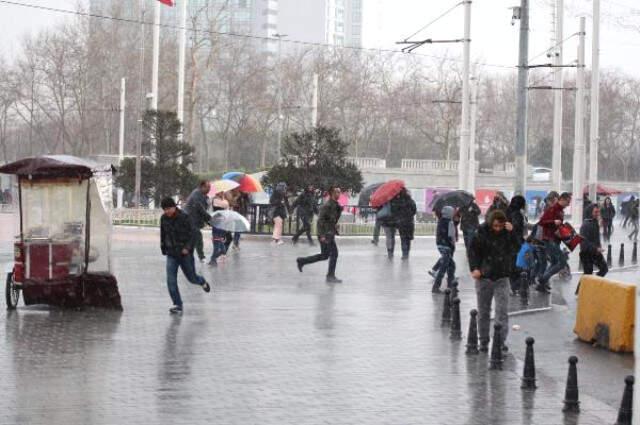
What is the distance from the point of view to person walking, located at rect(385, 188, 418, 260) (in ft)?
99.3

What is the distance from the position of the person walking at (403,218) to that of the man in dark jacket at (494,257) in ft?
53.2

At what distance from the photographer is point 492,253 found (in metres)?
13.7

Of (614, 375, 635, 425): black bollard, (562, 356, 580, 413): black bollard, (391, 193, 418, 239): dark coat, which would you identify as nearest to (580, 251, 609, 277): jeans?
(391, 193, 418, 239): dark coat

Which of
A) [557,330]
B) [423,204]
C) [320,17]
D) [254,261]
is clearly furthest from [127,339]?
[320,17]

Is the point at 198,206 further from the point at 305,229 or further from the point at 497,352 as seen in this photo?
the point at 305,229

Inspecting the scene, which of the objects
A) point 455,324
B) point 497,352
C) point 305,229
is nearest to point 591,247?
point 455,324

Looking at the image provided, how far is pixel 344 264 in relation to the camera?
27812mm

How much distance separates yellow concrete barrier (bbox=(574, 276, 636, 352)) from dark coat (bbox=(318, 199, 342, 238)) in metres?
7.41

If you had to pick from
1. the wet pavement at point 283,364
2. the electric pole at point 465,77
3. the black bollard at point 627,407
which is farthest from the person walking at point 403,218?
the black bollard at point 627,407

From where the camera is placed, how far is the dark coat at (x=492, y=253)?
13711 mm

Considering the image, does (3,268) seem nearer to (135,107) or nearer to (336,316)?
(336,316)

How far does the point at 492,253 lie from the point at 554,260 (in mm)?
8155

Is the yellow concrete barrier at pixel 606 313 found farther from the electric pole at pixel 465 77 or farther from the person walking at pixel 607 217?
the person walking at pixel 607 217

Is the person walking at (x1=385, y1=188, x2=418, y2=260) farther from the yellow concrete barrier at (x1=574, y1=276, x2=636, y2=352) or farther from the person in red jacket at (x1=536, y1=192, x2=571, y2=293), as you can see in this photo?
the yellow concrete barrier at (x1=574, y1=276, x2=636, y2=352)
